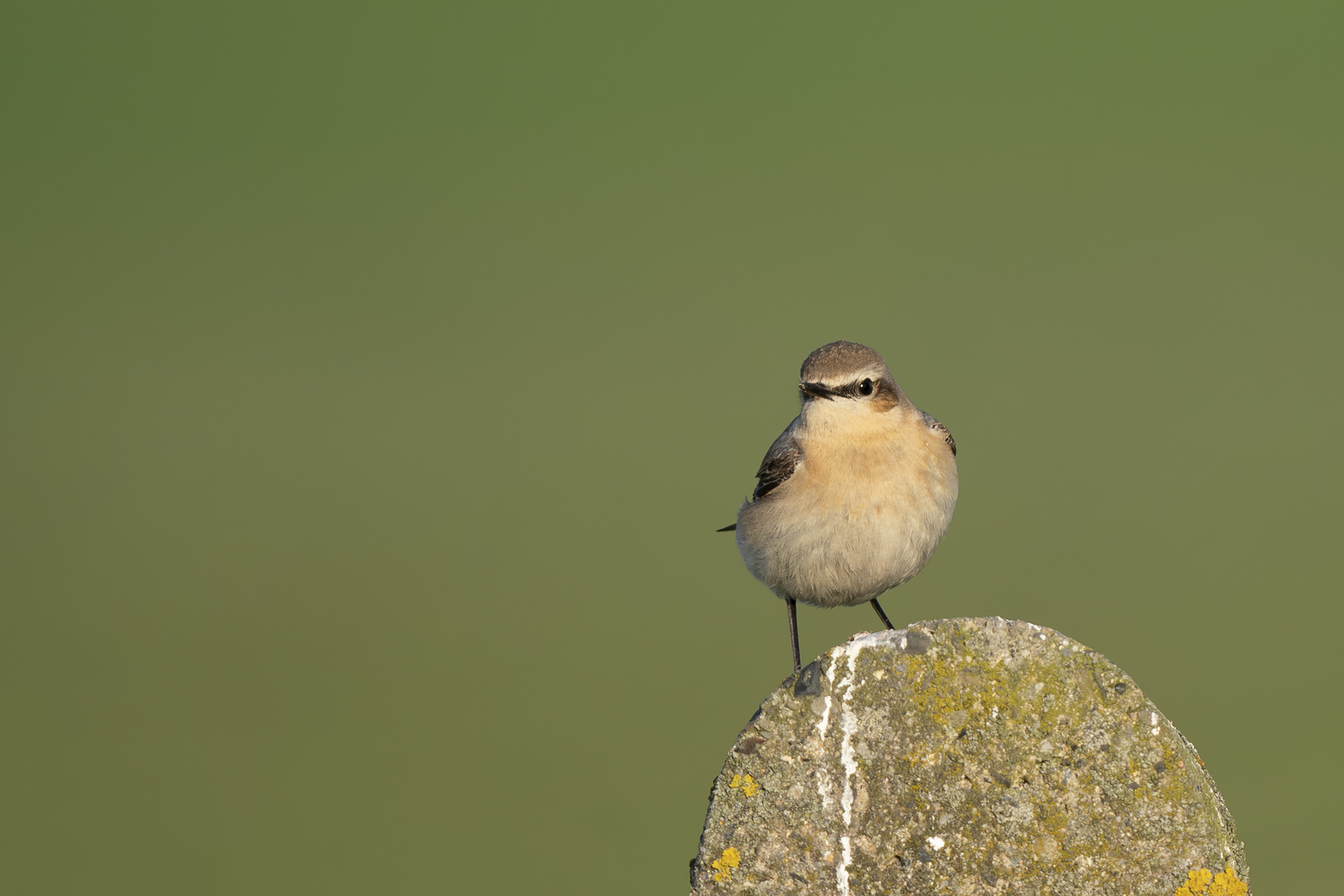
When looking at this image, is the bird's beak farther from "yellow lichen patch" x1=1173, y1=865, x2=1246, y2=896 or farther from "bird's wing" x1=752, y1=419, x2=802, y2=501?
"yellow lichen patch" x1=1173, y1=865, x2=1246, y2=896

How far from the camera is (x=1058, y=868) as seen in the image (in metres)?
3.85

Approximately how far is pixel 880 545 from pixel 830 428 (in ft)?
2.10

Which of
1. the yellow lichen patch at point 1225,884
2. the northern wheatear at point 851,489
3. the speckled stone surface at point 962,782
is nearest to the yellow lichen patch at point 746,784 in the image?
the speckled stone surface at point 962,782

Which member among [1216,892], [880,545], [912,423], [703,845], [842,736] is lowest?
[1216,892]

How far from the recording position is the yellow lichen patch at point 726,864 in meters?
4.02

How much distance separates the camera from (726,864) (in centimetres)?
402

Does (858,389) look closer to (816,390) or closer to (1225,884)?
(816,390)

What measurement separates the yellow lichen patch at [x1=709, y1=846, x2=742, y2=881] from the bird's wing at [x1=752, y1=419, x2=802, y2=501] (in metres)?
→ 2.23

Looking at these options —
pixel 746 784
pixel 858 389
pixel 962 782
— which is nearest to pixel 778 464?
pixel 858 389

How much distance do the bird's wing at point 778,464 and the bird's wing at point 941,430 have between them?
80 cm

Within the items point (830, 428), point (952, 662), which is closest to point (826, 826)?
point (952, 662)

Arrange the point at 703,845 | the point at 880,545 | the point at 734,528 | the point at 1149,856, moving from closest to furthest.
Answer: the point at 1149,856 → the point at 703,845 → the point at 880,545 → the point at 734,528

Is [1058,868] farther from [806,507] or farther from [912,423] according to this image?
[912,423]

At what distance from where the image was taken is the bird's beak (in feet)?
17.6
